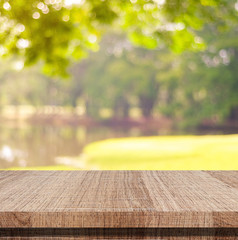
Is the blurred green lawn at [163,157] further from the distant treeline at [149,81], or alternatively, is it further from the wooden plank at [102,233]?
the distant treeline at [149,81]

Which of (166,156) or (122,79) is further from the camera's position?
(122,79)

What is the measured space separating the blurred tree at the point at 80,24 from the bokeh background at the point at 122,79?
2 cm

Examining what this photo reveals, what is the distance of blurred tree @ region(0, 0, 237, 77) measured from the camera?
512cm

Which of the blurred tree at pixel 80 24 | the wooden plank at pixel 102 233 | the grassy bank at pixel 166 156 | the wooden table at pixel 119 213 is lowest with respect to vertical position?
the grassy bank at pixel 166 156

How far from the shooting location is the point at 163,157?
15.9m

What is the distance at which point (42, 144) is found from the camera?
23.6 m

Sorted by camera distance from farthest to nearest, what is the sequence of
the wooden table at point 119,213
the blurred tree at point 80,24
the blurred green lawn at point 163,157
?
1. the blurred green lawn at point 163,157
2. the blurred tree at point 80,24
3. the wooden table at point 119,213

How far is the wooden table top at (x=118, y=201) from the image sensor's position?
3.79 feet

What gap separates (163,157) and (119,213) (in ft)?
49.0

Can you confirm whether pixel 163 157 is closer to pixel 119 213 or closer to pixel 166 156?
pixel 166 156

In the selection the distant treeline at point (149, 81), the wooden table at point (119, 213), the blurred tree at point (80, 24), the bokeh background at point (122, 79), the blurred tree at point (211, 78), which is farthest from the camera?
the distant treeline at point (149, 81)

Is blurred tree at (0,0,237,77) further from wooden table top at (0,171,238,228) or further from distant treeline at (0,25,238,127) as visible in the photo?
distant treeline at (0,25,238,127)

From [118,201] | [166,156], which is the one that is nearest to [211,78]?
[166,156]

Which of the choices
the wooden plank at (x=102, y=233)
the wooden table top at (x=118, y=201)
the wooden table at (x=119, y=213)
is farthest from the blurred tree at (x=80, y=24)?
the wooden plank at (x=102, y=233)
